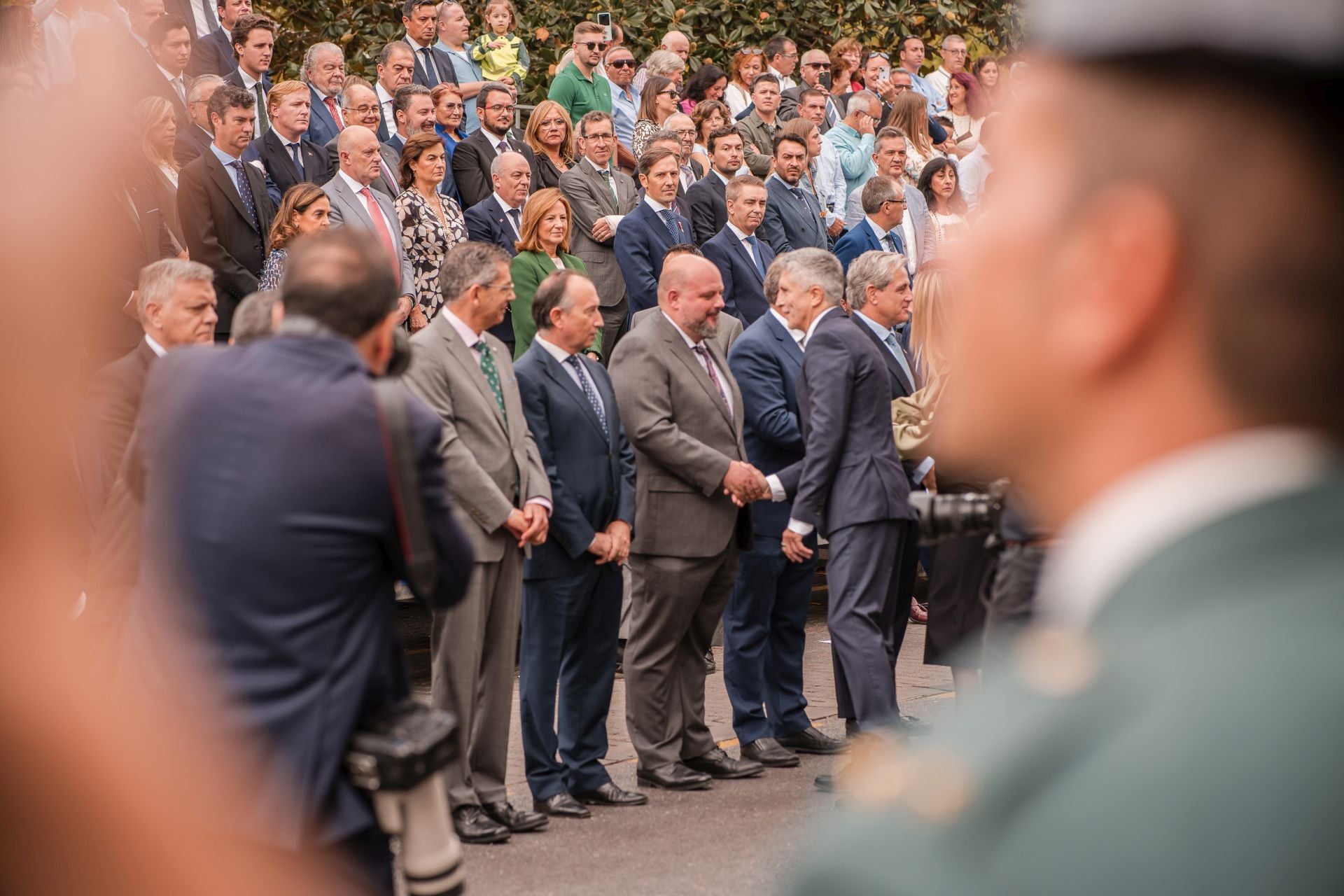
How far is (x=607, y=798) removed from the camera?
6.36 m

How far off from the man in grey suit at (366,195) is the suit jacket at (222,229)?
464 mm

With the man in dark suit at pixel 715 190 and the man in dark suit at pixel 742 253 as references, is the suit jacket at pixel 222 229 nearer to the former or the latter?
the man in dark suit at pixel 742 253

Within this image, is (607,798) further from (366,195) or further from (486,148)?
(486,148)

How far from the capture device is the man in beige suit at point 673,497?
662cm

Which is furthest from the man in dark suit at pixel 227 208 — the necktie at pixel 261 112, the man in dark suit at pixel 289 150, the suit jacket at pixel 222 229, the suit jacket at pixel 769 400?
the suit jacket at pixel 769 400

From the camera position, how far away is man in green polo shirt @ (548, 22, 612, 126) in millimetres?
12477

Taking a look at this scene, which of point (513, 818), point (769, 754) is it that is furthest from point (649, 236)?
point (513, 818)

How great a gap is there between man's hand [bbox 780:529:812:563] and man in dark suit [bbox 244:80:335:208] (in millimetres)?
4197

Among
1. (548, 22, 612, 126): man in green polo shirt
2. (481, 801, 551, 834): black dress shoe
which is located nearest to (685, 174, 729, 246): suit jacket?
(548, 22, 612, 126): man in green polo shirt

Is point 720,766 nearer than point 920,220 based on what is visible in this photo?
Yes

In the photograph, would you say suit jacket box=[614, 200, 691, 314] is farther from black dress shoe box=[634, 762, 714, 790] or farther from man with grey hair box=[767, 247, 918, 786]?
black dress shoe box=[634, 762, 714, 790]

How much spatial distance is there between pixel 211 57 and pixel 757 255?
4197mm

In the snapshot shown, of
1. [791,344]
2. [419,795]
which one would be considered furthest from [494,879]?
[791,344]

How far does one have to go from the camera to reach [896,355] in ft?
23.2
